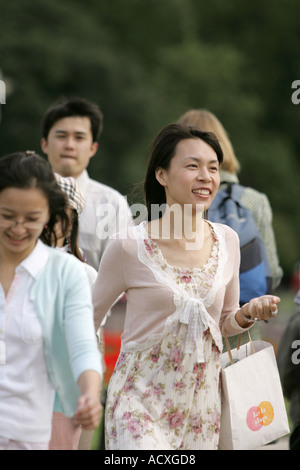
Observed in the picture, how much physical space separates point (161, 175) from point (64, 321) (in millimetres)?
1180

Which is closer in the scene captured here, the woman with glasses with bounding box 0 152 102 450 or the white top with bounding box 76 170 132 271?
the woman with glasses with bounding box 0 152 102 450

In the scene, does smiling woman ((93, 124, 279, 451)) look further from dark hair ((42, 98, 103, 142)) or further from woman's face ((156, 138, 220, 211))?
dark hair ((42, 98, 103, 142))

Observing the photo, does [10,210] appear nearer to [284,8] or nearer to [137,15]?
[137,15]

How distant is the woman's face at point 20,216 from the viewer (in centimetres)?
362

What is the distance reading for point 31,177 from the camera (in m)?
3.70

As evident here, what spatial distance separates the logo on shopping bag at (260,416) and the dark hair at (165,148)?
98cm

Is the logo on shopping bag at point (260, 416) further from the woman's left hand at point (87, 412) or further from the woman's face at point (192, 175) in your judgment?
the woman's left hand at point (87, 412)

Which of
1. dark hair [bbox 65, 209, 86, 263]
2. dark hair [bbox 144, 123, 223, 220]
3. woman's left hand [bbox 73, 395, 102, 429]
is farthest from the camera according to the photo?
dark hair [bbox 65, 209, 86, 263]

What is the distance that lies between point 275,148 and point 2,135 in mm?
9888

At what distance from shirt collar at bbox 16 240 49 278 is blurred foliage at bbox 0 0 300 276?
22.6 meters

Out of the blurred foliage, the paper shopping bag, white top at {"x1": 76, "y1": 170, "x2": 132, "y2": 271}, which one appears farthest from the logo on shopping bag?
the blurred foliage

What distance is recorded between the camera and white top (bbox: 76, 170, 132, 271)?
20.3ft

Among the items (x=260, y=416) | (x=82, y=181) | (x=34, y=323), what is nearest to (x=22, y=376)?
(x=34, y=323)

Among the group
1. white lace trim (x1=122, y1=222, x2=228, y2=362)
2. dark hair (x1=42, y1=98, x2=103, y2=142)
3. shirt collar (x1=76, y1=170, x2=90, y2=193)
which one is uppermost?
dark hair (x1=42, y1=98, x2=103, y2=142)
